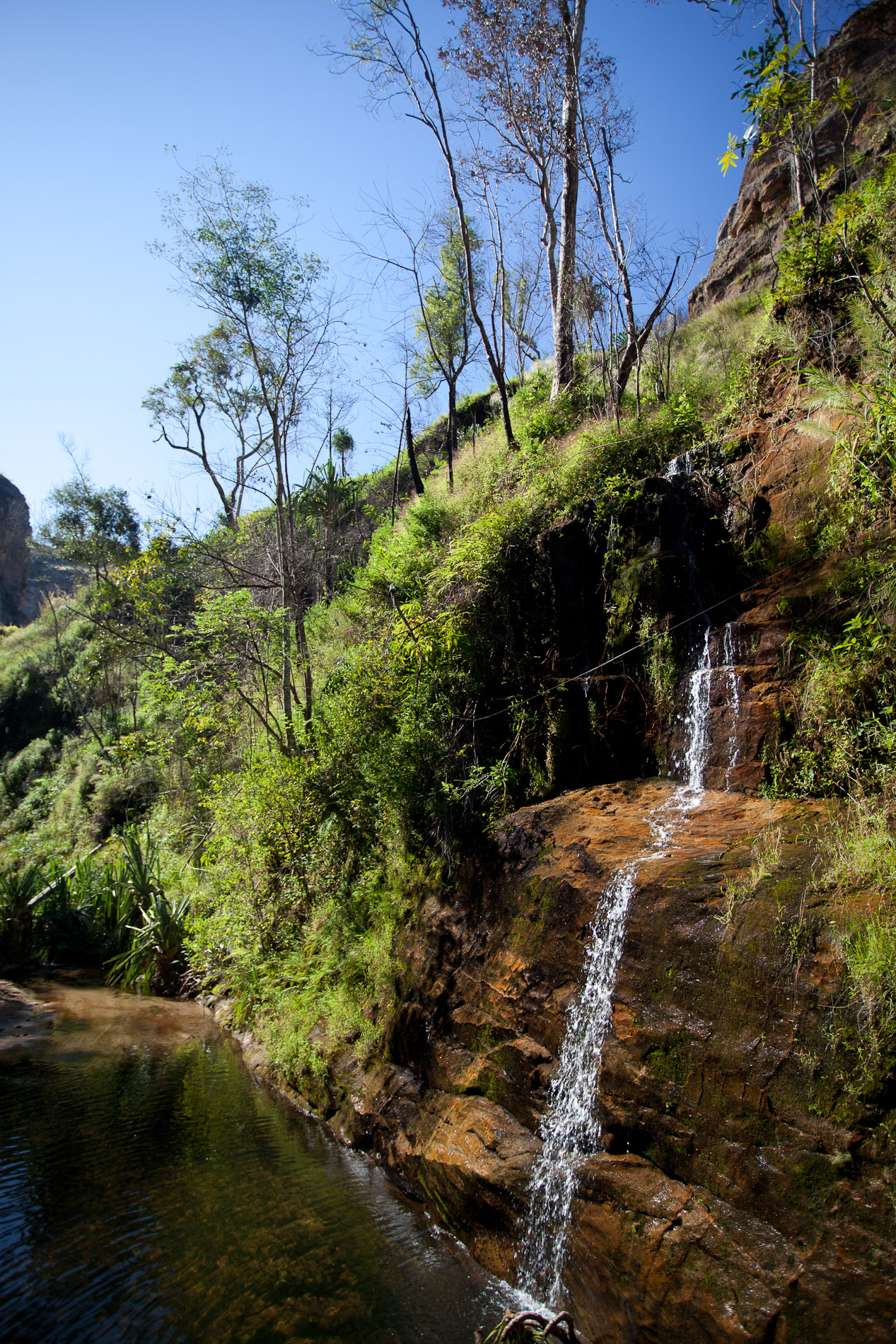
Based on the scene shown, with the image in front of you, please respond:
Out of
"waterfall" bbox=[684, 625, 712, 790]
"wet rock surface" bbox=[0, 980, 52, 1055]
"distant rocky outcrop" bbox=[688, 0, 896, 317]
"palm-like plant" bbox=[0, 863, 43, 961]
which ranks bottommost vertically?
"wet rock surface" bbox=[0, 980, 52, 1055]

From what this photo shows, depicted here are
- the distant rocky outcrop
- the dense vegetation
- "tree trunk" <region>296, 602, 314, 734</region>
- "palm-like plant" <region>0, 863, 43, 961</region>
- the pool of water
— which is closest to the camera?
the pool of water

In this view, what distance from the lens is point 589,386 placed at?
39.0ft

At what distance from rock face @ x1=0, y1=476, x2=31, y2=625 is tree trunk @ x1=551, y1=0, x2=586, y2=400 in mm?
43991

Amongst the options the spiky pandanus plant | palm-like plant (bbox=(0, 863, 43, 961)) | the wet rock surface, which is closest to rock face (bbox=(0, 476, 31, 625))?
palm-like plant (bbox=(0, 863, 43, 961))

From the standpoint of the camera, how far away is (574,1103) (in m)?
4.33

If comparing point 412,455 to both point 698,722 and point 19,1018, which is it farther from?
point 19,1018

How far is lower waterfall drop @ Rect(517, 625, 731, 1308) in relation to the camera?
401cm

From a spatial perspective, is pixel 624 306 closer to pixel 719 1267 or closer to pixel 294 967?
pixel 294 967

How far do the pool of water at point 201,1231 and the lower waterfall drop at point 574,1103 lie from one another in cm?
36

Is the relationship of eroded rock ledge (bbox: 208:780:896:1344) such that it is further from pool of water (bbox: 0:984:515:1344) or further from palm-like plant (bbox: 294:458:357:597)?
palm-like plant (bbox: 294:458:357:597)

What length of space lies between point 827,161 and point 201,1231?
1767cm

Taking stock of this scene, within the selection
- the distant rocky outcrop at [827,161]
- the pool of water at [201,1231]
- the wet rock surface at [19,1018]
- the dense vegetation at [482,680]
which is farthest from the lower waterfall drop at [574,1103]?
the distant rocky outcrop at [827,161]

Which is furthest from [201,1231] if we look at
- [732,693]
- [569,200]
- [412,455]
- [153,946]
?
A: [569,200]

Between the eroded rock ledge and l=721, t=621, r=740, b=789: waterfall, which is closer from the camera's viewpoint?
the eroded rock ledge
